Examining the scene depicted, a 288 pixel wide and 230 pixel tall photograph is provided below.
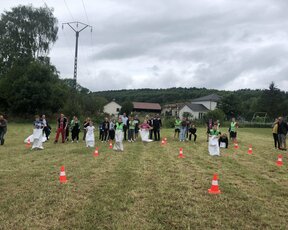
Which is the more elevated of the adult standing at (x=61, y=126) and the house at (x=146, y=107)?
the house at (x=146, y=107)

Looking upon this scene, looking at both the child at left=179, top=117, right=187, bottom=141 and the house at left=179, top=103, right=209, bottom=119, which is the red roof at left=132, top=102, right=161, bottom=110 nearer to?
the house at left=179, top=103, right=209, bottom=119

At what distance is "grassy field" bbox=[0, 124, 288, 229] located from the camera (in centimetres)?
560

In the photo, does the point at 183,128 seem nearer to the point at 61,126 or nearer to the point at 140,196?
the point at 61,126

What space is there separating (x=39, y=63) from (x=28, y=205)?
4257 centimetres

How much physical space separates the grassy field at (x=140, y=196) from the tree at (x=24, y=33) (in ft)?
128

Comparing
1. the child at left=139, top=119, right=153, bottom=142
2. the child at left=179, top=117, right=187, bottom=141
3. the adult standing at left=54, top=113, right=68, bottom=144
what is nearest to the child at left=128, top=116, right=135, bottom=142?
the child at left=139, top=119, right=153, bottom=142

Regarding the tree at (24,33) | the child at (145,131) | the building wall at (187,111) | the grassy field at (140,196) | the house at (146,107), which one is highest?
the tree at (24,33)

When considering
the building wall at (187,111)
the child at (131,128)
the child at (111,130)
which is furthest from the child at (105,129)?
the building wall at (187,111)

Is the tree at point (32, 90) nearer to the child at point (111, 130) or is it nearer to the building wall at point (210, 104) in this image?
the child at point (111, 130)

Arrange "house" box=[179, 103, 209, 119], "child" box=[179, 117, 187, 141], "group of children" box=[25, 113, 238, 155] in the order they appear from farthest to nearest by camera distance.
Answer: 1. "house" box=[179, 103, 209, 119]
2. "child" box=[179, 117, 187, 141]
3. "group of children" box=[25, 113, 238, 155]

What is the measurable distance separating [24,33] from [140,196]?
147 ft

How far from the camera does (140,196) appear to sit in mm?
7082

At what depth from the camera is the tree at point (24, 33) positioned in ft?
151

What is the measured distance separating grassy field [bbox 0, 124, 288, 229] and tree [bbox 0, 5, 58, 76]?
3891 centimetres
